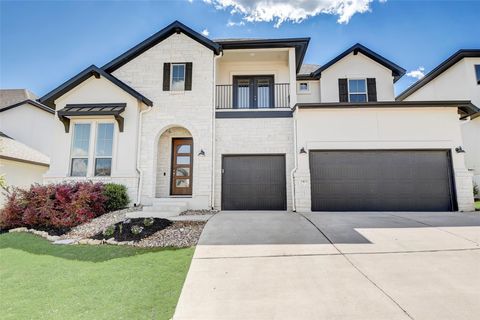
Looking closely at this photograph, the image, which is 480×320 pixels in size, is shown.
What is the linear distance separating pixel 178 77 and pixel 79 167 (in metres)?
5.65

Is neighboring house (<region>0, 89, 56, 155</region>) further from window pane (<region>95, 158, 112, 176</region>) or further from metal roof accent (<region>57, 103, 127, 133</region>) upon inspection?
window pane (<region>95, 158, 112, 176</region>)

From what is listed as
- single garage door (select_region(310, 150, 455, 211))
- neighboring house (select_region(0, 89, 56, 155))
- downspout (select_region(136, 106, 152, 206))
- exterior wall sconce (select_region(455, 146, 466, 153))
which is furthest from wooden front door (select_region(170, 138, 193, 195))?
exterior wall sconce (select_region(455, 146, 466, 153))

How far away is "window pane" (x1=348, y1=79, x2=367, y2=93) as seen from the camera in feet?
42.6

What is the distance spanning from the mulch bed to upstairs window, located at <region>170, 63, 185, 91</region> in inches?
241

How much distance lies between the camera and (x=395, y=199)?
945 centimetres

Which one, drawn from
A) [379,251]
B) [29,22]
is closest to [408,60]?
[379,251]

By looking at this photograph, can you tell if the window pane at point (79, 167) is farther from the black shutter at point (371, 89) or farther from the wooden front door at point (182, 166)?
the black shutter at point (371, 89)

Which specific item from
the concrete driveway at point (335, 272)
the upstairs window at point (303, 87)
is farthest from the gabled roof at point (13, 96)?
the concrete driveway at point (335, 272)

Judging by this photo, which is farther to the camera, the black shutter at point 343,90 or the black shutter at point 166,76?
the black shutter at point 343,90

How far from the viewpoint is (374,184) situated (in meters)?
9.54

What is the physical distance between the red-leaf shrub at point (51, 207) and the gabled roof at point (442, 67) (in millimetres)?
18880

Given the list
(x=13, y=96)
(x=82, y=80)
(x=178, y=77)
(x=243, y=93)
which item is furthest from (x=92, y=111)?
(x=13, y=96)

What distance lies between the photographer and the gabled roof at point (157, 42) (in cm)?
1065

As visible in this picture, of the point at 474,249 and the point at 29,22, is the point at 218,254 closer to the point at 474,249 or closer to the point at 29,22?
the point at 474,249
